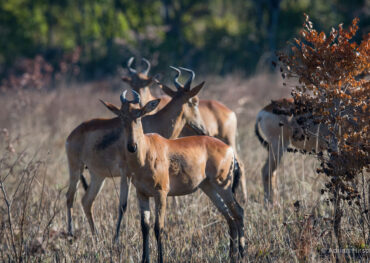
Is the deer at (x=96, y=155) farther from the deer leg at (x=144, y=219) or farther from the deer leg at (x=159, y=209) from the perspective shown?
the deer leg at (x=159, y=209)

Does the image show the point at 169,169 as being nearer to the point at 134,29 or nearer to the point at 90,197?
the point at 90,197

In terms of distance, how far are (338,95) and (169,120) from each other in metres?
3.17

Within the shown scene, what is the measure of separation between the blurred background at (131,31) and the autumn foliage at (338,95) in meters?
24.7

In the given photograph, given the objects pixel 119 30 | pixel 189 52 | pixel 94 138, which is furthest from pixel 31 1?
pixel 94 138

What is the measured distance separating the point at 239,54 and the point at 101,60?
8593 mm

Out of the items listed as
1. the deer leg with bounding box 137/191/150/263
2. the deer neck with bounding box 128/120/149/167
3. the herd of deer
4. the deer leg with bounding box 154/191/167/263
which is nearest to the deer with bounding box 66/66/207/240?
the herd of deer

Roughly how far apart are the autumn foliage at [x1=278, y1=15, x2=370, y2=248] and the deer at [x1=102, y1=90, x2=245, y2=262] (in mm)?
967

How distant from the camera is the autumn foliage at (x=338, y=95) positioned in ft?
17.6

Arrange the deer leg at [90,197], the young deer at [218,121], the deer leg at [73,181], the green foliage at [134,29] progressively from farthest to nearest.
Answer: the green foliage at [134,29], the young deer at [218,121], the deer leg at [73,181], the deer leg at [90,197]

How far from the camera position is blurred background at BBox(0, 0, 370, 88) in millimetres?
31578

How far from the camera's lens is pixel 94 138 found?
7367 mm

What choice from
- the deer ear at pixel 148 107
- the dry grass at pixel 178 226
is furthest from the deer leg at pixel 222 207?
the deer ear at pixel 148 107

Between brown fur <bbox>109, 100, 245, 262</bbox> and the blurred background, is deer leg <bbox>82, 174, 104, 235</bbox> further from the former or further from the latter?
the blurred background

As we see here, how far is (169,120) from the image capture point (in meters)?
8.14
